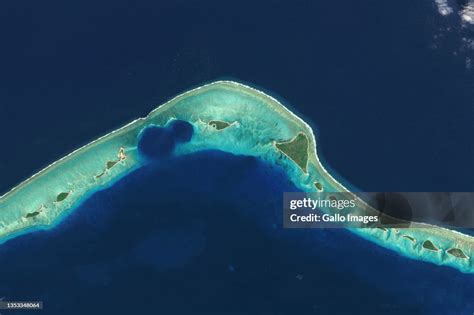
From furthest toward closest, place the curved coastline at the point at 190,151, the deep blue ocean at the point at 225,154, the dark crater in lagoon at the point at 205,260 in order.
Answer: the curved coastline at the point at 190,151 < the deep blue ocean at the point at 225,154 < the dark crater in lagoon at the point at 205,260

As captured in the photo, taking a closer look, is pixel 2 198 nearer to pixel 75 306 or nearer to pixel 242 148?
pixel 75 306

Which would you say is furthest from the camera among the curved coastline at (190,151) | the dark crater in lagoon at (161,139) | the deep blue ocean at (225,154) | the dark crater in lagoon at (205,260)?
the dark crater in lagoon at (161,139)

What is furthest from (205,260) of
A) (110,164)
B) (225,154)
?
(110,164)

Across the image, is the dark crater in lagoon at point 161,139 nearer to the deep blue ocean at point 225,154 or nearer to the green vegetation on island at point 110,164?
the deep blue ocean at point 225,154

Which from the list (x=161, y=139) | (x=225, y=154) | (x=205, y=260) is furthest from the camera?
Result: (x=161, y=139)

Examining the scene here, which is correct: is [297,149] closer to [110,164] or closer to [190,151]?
[190,151]

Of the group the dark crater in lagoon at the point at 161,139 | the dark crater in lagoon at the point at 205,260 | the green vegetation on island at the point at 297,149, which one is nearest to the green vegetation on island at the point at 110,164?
the dark crater in lagoon at the point at 205,260
